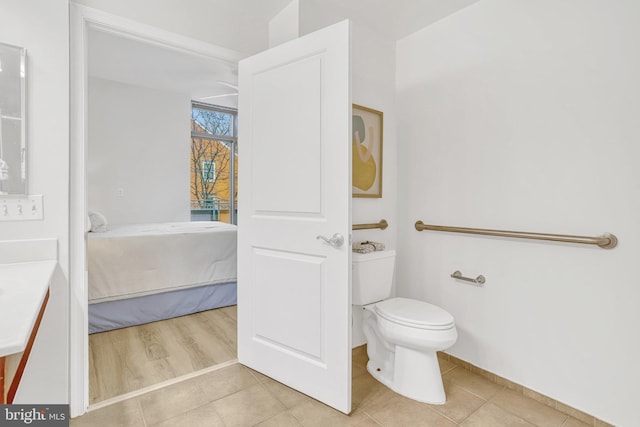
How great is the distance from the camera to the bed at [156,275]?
2.70 metres

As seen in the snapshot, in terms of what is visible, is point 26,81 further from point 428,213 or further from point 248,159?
point 428,213

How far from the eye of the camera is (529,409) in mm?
1746

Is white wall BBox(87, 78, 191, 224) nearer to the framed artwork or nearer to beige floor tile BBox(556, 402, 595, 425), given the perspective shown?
the framed artwork

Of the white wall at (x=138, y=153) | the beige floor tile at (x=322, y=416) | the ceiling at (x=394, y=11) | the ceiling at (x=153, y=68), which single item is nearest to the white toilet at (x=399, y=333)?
the beige floor tile at (x=322, y=416)

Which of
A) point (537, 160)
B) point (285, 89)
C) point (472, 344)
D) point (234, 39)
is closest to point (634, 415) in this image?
point (472, 344)

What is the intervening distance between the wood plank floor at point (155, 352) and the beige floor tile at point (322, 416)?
0.77 meters

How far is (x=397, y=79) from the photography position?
2535mm

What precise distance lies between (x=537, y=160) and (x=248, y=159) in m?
1.65

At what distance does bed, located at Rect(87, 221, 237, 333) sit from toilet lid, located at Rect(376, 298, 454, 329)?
1.89 metres

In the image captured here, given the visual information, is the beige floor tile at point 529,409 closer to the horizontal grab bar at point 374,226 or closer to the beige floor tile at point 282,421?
the beige floor tile at point 282,421

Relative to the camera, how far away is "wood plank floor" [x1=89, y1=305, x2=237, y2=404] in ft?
6.55

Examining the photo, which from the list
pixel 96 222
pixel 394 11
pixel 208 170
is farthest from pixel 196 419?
pixel 208 170

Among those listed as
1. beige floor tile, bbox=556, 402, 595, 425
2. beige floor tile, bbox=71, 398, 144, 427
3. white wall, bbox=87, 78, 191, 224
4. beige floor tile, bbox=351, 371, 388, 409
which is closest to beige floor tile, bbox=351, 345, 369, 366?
beige floor tile, bbox=351, 371, 388, 409

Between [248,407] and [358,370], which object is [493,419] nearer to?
[358,370]
